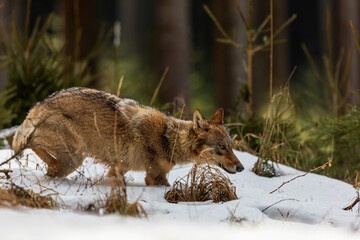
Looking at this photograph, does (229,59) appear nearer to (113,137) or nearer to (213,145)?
(213,145)

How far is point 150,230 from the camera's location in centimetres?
299

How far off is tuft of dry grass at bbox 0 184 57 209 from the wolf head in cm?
188

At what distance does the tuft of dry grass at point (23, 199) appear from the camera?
3543mm

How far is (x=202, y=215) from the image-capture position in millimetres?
3877

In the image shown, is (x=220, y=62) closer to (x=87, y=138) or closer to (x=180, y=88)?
(x=180, y=88)

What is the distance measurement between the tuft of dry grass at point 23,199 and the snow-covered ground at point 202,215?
0.27 feet

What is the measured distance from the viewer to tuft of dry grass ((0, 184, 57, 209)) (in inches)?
139

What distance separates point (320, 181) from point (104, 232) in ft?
11.6

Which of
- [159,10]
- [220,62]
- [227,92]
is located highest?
[159,10]

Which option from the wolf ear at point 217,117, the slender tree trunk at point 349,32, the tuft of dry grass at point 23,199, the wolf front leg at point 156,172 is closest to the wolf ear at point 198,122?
the wolf ear at point 217,117

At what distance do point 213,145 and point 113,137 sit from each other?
1120mm

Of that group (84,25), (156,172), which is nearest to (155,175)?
(156,172)

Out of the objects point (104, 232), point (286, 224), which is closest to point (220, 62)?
point (286, 224)

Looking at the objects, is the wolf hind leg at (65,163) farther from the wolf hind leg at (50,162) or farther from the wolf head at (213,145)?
the wolf head at (213,145)
